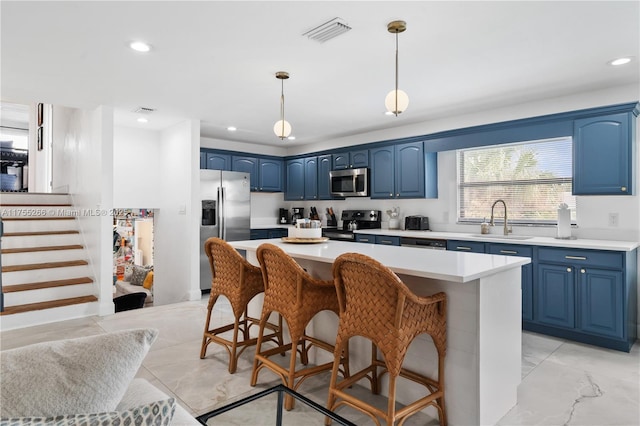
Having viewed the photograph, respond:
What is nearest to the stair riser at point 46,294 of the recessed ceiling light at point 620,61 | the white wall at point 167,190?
the white wall at point 167,190

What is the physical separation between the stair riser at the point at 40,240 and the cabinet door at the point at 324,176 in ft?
11.6

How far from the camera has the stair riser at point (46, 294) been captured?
407 centimetres

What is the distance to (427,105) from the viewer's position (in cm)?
431

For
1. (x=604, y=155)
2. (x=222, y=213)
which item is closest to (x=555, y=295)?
(x=604, y=155)

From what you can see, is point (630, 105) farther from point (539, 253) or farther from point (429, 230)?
point (429, 230)

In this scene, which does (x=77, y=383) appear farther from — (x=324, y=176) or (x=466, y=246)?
(x=324, y=176)

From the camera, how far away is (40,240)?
15.9 feet

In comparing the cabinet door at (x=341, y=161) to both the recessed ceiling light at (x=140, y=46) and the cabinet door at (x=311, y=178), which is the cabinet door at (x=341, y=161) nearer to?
the cabinet door at (x=311, y=178)

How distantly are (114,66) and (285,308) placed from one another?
8.17 feet

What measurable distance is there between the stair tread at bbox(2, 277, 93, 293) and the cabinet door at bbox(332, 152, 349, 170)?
3.74 m

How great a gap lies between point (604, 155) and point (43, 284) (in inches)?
236

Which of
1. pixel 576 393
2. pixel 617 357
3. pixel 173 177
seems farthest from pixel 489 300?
pixel 173 177

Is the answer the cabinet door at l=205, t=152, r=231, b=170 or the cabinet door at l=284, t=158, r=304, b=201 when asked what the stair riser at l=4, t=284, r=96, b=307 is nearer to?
the cabinet door at l=205, t=152, r=231, b=170

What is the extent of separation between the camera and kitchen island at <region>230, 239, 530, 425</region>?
1.99 meters
